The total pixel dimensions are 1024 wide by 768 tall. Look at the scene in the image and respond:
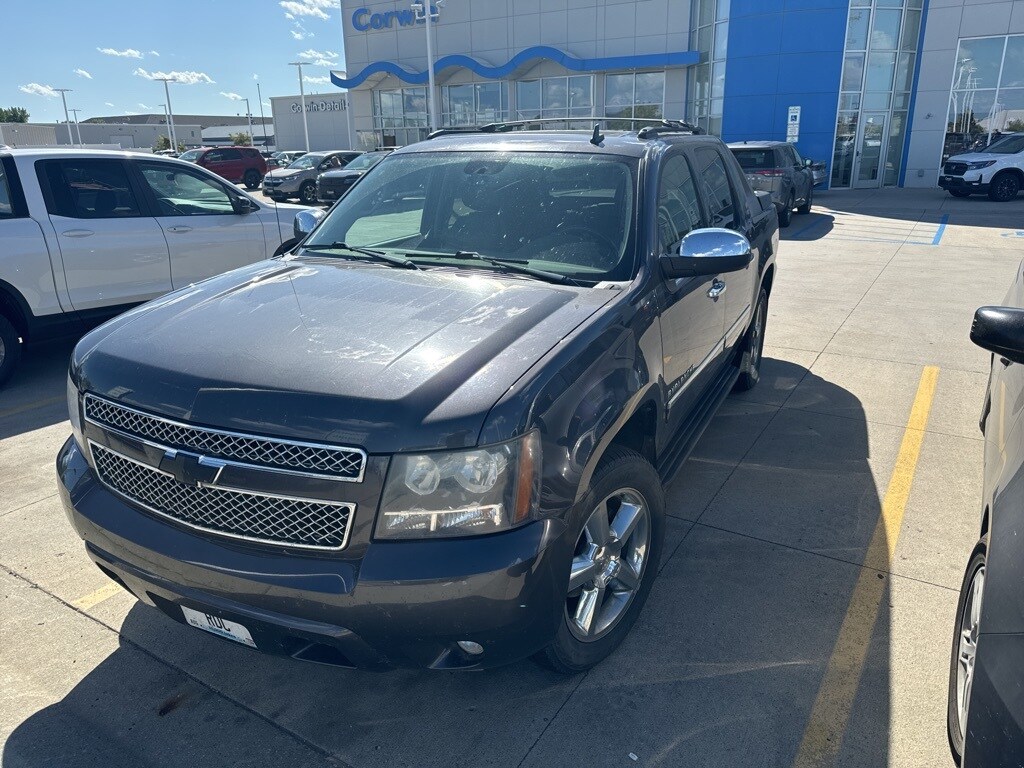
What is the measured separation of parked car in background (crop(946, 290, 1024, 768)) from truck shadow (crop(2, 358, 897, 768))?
1.49 feet

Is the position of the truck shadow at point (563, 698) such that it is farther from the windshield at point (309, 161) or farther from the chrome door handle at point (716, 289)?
the windshield at point (309, 161)

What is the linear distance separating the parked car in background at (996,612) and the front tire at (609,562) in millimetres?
1092

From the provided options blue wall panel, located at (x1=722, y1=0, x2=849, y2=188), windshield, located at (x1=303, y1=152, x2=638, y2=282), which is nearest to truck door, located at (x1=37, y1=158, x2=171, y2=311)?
windshield, located at (x1=303, y1=152, x2=638, y2=282)

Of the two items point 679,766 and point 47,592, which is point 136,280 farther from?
point 679,766

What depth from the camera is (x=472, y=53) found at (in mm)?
35062

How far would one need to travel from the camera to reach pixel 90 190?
6457 millimetres

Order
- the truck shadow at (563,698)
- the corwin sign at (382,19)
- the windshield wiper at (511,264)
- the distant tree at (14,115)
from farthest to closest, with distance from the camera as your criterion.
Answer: the distant tree at (14,115) → the corwin sign at (382,19) → the windshield wiper at (511,264) → the truck shadow at (563,698)

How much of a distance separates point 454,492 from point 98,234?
18.4 feet

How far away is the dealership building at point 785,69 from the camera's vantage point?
25.6m

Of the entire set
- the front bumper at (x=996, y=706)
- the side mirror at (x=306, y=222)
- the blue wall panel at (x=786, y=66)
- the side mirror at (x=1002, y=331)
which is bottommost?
the front bumper at (x=996, y=706)

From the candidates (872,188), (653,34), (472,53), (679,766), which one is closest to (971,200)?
(872,188)

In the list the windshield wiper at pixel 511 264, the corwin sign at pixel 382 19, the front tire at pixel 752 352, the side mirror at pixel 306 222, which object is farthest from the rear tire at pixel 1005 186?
the corwin sign at pixel 382 19

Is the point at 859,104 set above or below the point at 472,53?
below

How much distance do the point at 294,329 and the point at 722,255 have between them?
1.76 m
